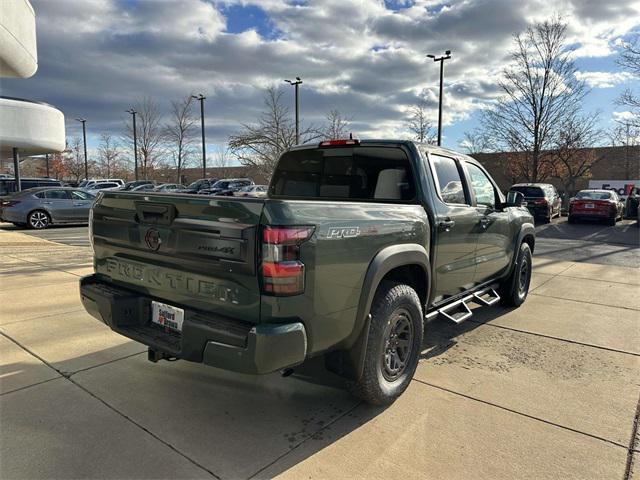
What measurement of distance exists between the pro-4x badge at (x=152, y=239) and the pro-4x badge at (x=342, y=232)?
1104mm

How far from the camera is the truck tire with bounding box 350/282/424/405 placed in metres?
2.98

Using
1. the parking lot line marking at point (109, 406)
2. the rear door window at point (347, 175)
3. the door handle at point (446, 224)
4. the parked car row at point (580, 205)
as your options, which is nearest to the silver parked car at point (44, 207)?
the parking lot line marking at point (109, 406)

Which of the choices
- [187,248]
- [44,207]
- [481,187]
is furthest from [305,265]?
[44,207]

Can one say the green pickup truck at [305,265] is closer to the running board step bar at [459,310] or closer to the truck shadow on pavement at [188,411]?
the running board step bar at [459,310]

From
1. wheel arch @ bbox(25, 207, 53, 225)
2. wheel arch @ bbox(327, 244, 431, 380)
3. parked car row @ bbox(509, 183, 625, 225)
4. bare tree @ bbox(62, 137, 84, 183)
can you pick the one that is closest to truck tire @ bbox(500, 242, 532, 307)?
wheel arch @ bbox(327, 244, 431, 380)

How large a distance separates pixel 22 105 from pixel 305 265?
23576 mm

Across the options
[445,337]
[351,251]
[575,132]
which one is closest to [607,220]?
[575,132]

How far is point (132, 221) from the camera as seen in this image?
118 inches

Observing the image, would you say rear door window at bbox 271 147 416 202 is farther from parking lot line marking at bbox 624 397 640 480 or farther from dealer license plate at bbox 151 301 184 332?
parking lot line marking at bbox 624 397 640 480

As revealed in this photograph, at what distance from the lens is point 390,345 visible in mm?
3256

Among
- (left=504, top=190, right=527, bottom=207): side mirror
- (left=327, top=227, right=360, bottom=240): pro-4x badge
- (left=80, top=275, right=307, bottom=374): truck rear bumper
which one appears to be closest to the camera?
(left=80, top=275, right=307, bottom=374): truck rear bumper

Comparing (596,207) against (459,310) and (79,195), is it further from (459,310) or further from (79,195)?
(79,195)

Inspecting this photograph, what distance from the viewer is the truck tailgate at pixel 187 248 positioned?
2.38 m

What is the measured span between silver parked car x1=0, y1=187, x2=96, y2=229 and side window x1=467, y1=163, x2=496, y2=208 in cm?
1607
